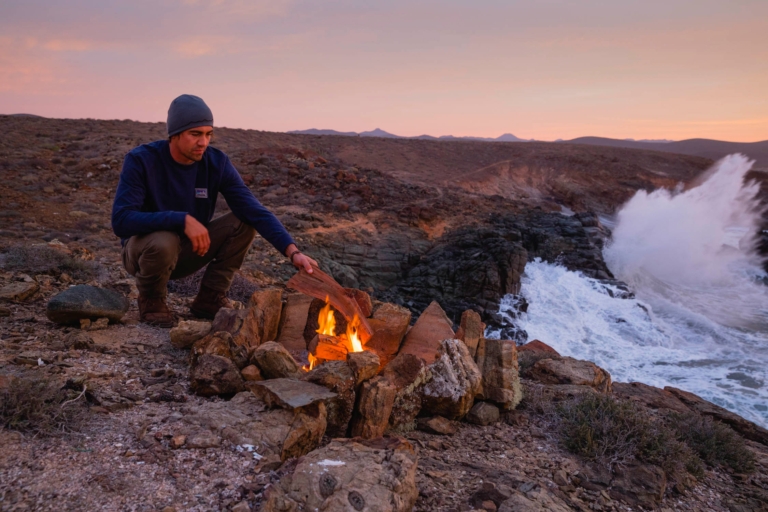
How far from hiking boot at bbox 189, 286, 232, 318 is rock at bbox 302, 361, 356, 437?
68.3 inches

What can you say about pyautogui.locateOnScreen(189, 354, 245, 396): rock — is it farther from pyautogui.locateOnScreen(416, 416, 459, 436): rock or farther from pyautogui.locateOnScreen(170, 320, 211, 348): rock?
pyautogui.locateOnScreen(416, 416, 459, 436): rock

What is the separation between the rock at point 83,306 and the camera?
134 inches

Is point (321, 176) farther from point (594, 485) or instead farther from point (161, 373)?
point (594, 485)

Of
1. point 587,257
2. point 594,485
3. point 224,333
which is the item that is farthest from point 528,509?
point 587,257

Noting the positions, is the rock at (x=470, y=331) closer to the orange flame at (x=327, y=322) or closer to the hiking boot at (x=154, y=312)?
the orange flame at (x=327, y=322)

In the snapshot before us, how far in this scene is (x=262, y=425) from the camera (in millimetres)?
2348

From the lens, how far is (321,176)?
13.9 m

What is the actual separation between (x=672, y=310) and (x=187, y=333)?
39.5 feet

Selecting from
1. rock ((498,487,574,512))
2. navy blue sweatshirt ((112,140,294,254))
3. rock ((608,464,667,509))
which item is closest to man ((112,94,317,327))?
navy blue sweatshirt ((112,140,294,254))

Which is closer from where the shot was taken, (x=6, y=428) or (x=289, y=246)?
(x=6, y=428)

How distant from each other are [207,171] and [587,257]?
11.7 meters

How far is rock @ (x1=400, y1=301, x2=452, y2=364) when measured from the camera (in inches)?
129

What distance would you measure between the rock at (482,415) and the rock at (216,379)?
1.44 meters

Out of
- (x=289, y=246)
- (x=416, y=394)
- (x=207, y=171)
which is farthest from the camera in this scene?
(x=207, y=171)
